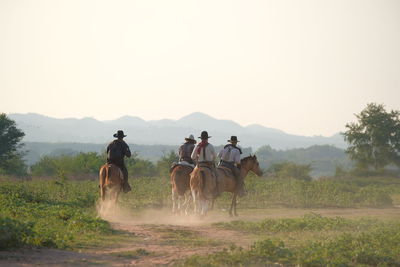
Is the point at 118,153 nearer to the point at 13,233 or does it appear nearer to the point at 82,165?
the point at 13,233

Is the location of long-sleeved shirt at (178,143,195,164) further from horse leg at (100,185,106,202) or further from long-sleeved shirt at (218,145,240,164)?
Answer: horse leg at (100,185,106,202)

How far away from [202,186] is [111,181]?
3290mm

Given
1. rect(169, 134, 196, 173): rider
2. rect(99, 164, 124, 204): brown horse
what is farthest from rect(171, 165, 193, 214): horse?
rect(99, 164, 124, 204): brown horse

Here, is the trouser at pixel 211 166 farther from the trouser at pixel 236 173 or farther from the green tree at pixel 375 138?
the green tree at pixel 375 138

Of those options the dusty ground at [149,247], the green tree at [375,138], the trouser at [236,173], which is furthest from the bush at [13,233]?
the green tree at [375,138]

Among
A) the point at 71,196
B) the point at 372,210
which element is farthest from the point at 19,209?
the point at 372,210

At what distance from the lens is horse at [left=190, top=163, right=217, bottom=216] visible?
1916cm

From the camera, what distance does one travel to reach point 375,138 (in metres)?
70.8

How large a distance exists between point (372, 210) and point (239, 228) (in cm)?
1146

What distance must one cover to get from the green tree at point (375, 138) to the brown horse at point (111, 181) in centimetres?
5571

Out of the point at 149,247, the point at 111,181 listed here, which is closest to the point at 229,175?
the point at 111,181

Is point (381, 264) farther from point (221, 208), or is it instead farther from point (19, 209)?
point (221, 208)

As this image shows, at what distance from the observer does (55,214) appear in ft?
54.5

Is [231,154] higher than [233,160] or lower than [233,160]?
higher
